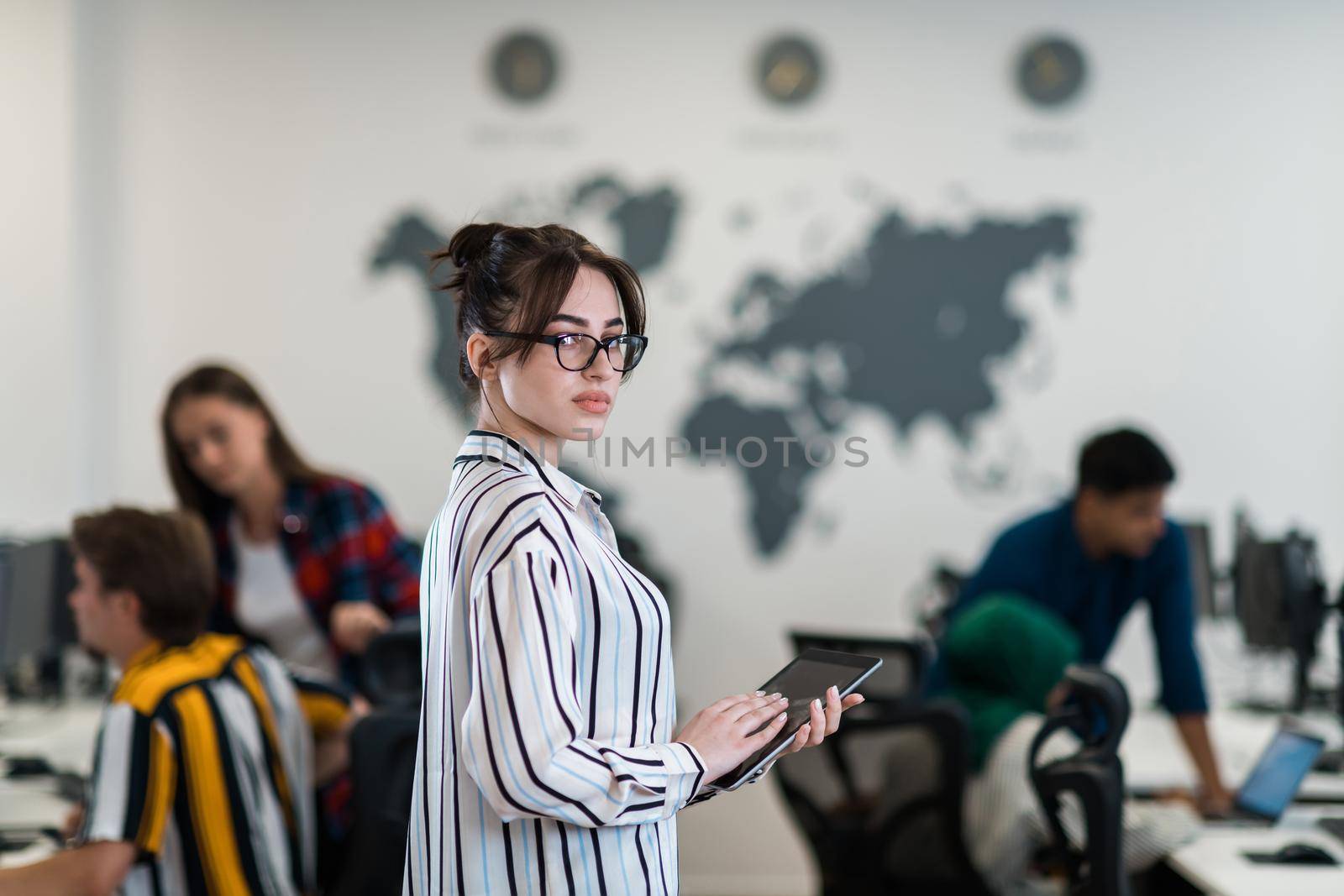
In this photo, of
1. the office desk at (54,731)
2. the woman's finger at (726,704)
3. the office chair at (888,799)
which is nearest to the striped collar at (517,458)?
the woman's finger at (726,704)

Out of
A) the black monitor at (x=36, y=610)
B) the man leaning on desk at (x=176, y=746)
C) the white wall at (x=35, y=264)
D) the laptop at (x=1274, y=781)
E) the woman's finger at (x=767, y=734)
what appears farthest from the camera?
the white wall at (x=35, y=264)

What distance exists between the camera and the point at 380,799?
1.77m

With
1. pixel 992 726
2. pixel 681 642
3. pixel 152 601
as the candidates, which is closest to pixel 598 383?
pixel 152 601

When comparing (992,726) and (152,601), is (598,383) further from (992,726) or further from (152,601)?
(992,726)

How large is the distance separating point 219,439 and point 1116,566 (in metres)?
1.94

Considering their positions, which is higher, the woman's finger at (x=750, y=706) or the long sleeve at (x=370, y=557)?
the woman's finger at (x=750, y=706)

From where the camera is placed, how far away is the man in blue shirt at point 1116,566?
8.19 feet

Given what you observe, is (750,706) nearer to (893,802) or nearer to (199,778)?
(199,778)

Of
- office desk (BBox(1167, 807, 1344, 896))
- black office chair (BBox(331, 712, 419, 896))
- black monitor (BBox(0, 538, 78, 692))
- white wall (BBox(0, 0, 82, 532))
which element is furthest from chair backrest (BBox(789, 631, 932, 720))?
white wall (BBox(0, 0, 82, 532))

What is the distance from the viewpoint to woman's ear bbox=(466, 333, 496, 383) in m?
1.13

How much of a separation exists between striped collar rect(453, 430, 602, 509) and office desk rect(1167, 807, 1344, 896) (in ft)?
4.54

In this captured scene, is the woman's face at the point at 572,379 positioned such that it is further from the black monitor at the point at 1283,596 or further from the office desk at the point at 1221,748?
the black monitor at the point at 1283,596

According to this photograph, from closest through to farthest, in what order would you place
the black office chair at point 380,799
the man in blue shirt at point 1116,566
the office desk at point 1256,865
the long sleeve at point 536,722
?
the long sleeve at point 536,722 → the black office chair at point 380,799 → the office desk at point 1256,865 → the man in blue shirt at point 1116,566

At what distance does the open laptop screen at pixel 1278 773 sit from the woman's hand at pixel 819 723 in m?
1.54
